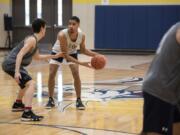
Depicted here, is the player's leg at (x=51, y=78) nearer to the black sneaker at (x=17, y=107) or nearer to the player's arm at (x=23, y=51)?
the black sneaker at (x=17, y=107)

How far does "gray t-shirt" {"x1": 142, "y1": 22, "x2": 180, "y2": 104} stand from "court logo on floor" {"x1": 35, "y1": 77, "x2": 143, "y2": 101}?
577cm

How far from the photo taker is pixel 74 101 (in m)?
8.92

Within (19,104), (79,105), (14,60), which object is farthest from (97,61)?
(19,104)

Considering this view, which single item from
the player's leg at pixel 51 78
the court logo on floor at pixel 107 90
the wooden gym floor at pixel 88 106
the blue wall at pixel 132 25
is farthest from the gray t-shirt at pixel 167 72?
the blue wall at pixel 132 25

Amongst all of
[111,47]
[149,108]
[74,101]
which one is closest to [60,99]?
[74,101]

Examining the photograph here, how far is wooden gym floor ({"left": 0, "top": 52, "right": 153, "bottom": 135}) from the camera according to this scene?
6.56 metres

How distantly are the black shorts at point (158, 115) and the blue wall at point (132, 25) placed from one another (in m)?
17.3

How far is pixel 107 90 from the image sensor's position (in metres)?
10.4

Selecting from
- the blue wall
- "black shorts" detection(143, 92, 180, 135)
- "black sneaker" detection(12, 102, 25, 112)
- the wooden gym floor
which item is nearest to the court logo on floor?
the wooden gym floor

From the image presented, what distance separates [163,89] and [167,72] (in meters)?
0.14

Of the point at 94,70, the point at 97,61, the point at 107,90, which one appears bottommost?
the point at 94,70

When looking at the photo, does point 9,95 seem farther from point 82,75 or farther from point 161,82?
point 161,82

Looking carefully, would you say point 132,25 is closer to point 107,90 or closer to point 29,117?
point 107,90

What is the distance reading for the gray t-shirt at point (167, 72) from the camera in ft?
11.0
